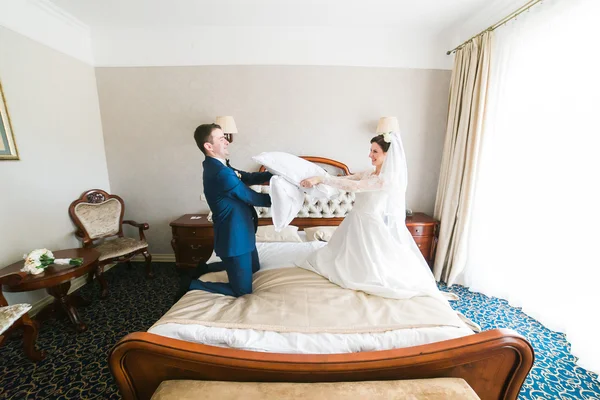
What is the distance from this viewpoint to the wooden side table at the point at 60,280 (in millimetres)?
2172

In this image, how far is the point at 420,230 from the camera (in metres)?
3.56

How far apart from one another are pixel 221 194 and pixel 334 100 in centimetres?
255

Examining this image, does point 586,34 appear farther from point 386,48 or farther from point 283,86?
point 283,86

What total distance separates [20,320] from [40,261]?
1.93 ft

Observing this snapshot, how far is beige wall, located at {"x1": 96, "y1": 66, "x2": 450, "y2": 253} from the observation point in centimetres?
361

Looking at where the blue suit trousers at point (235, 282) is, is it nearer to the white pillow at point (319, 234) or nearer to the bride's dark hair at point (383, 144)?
the white pillow at point (319, 234)

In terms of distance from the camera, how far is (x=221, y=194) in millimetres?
1944

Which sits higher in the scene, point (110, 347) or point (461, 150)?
point (461, 150)

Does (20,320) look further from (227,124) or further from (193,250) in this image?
(227,124)

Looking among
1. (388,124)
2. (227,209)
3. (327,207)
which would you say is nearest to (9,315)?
(227,209)

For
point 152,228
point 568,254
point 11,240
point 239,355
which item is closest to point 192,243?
point 152,228

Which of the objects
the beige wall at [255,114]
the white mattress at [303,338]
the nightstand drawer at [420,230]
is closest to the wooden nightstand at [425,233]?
the nightstand drawer at [420,230]

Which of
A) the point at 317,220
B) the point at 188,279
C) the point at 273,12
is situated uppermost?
the point at 273,12

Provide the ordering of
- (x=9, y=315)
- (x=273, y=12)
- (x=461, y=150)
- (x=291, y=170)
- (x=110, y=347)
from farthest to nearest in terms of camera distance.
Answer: (x=461, y=150), (x=273, y=12), (x=110, y=347), (x=291, y=170), (x=9, y=315)
